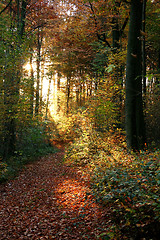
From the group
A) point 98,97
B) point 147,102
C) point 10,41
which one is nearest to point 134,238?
point 147,102

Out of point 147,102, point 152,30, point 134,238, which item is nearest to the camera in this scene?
point 134,238

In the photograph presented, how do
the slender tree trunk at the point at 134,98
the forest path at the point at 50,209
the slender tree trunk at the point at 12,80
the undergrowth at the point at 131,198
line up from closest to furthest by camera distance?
the undergrowth at the point at 131,198 → the forest path at the point at 50,209 → the slender tree trunk at the point at 134,98 → the slender tree trunk at the point at 12,80

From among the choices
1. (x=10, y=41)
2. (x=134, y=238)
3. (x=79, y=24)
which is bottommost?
(x=134, y=238)

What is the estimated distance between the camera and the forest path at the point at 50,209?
425cm

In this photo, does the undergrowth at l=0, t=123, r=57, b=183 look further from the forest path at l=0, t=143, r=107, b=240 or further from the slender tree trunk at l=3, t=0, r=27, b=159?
the slender tree trunk at l=3, t=0, r=27, b=159

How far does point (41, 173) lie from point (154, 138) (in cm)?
599

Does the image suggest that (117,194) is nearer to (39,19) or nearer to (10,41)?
(10,41)

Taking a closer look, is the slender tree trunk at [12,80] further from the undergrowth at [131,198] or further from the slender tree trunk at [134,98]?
the slender tree trunk at [134,98]

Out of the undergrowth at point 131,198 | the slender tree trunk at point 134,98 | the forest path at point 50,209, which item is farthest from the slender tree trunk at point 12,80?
the slender tree trunk at point 134,98

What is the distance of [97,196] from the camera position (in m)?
5.04

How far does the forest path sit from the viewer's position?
425cm

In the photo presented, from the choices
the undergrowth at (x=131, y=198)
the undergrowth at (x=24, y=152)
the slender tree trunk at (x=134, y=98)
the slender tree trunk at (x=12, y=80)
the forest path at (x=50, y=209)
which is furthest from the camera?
the undergrowth at (x=24, y=152)

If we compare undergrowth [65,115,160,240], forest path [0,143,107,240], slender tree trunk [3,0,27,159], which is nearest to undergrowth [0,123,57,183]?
forest path [0,143,107,240]

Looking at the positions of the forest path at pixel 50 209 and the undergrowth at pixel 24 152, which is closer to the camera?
the forest path at pixel 50 209
